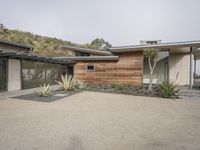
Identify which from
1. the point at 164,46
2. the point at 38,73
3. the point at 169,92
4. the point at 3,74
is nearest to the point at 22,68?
the point at 3,74

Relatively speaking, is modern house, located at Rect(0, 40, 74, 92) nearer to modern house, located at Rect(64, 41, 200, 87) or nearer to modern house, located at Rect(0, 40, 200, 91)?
modern house, located at Rect(0, 40, 200, 91)

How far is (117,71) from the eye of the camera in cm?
1300

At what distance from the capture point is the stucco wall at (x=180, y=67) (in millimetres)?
13070

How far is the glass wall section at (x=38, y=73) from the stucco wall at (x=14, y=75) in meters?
0.70

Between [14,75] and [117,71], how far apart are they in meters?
7.61

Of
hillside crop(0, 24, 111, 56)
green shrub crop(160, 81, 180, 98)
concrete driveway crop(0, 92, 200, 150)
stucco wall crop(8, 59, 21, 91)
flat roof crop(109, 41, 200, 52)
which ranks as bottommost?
concrete driveway crop(0, 92, 200, 150)

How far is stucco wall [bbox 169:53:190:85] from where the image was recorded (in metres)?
13.1

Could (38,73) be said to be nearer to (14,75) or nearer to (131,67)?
(14,75)

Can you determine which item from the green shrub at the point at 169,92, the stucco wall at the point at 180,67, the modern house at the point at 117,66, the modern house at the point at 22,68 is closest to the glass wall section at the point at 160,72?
the modern house at the point at 117,66

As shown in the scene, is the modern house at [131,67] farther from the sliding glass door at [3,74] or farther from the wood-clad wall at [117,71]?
the sliding glass door at [3,74]

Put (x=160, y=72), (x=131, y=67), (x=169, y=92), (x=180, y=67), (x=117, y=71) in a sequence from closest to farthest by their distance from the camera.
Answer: (x=169, y=92)
(x=131, y=67)
(x=117, y=71)
(x=180, y=67)
(x=160, y=72)

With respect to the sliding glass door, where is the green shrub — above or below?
below

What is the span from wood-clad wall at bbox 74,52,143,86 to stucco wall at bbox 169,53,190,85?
3.29 meters

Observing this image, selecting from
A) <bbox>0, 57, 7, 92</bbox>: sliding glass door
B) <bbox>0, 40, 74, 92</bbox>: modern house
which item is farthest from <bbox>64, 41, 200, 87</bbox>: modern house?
<bbox>0, 57, 7, 92</bbox>: sliding glass door
